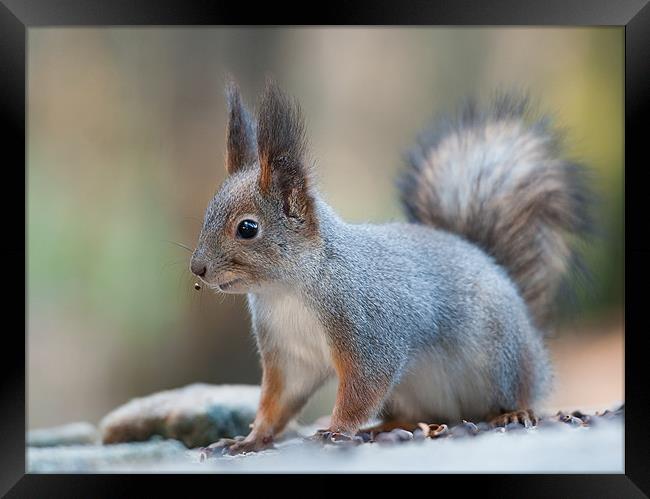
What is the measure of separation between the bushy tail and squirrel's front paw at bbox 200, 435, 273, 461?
50.3 inches

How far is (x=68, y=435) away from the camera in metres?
3.71

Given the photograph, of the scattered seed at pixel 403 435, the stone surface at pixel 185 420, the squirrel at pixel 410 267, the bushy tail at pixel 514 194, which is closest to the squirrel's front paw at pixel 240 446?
the squirrel at pixel 410 267

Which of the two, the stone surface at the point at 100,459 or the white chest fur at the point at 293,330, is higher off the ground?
the white chest fur at the point at 293,330

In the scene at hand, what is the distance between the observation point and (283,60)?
4699mm

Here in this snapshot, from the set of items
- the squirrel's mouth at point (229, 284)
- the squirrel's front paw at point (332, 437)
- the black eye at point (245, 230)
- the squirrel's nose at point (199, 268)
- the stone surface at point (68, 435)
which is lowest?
the stone surface at point (68, 435)

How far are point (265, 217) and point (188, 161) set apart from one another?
205 centimetres

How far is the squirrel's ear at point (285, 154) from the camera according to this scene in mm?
2537

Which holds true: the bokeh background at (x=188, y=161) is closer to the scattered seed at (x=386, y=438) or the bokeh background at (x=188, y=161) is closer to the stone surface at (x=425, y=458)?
the scattered seed at (x=386, y=438)

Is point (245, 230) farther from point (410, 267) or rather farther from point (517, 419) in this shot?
point (517, 419)

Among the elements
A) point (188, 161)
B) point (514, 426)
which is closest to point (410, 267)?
point (514, 426)

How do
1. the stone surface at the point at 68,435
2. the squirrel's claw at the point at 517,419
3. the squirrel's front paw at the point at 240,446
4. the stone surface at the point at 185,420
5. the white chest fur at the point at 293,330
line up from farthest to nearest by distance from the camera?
the stone surface at the point at 185,420
the stone surface at the point at 68,435
the squirrel's claw at the point at 517,419
the squirrel's front paw at the point at 240,446
the white chest fur at the point at 293,330

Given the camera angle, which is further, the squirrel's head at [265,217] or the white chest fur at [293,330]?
the white chest fur at [293,330]

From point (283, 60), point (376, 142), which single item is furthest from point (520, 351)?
point (283, 60)

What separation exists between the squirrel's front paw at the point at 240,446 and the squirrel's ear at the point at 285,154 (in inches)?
33.6
